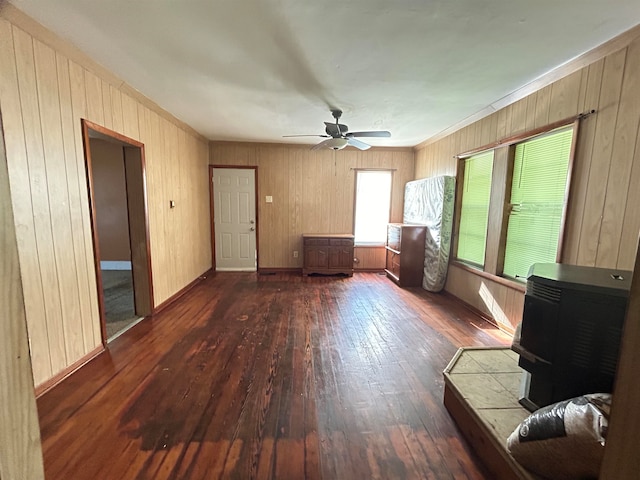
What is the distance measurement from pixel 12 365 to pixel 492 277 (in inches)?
147

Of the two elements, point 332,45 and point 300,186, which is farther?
point 300,186

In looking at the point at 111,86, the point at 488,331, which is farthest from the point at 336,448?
the point at 111,86

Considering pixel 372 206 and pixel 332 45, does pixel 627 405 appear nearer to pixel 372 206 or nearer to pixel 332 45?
pixel 332 45

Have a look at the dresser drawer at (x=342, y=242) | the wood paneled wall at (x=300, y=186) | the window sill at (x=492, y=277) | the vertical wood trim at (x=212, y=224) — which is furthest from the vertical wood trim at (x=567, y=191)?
the vertical wood trim at (x=212, y=224)

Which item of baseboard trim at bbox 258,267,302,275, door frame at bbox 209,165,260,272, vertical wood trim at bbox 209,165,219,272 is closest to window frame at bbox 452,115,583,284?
baseboard trim at bbox 258,267,302,275

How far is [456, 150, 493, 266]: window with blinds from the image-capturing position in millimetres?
3475

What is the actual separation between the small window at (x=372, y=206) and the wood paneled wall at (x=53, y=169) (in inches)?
151

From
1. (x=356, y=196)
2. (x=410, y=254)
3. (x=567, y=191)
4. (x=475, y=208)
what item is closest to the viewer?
(x=567, y=191)

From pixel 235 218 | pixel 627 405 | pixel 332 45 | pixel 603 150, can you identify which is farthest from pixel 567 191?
pixel 235 218

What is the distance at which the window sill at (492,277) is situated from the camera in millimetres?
2844

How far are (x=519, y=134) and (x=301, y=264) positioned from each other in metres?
4.00

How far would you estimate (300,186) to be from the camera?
543 cm

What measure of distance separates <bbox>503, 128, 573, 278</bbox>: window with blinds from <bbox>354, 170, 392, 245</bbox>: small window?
2.70 meters

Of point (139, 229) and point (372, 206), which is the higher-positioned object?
point (372, 206)
